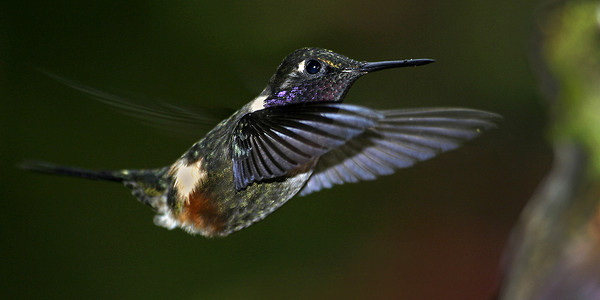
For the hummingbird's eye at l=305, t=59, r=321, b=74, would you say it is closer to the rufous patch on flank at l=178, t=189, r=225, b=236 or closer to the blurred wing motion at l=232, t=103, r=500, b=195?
the blurred wing motion at l=232, t=103, r=500, b=195

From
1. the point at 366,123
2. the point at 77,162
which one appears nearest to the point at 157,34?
the point at 77,162

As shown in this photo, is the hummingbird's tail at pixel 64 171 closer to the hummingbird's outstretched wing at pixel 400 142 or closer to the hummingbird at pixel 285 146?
the hummingbird at pixel 285 146

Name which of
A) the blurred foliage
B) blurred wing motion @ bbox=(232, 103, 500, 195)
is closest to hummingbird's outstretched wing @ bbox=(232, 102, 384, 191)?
blurred wing motion @ bbox=(232, 103, 500, 195)

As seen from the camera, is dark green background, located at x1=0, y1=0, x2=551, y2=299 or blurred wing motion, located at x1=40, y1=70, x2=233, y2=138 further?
dark green background, located at x1=0, y1=0, x2=551, y2=299

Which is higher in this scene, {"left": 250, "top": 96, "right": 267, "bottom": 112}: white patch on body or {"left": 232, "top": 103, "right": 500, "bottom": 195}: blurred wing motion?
{"left": 250, "top": 96, "right": 267, "bottom": 112}: white patch on body

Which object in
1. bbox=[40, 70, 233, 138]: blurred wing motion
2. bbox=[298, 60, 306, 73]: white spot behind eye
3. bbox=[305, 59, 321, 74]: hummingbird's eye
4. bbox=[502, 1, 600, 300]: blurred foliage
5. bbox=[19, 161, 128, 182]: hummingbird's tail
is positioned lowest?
bbox=[502, 1, 600, 300]: blurred foliage

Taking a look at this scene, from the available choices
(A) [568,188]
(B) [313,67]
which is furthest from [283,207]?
(B) [313,67]

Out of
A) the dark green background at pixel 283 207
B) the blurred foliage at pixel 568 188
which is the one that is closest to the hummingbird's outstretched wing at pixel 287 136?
the blurred foliage at pixel 568 188

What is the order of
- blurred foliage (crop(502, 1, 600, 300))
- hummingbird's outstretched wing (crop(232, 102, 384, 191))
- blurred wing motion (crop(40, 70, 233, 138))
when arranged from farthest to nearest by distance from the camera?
blurred foliage (crop(502, 1, 600, 300)) → blurred wing motion (crop(40, 70, 233, 138)) → hummingbird's outstretched wing (crop(232, 102, 384, 191))
